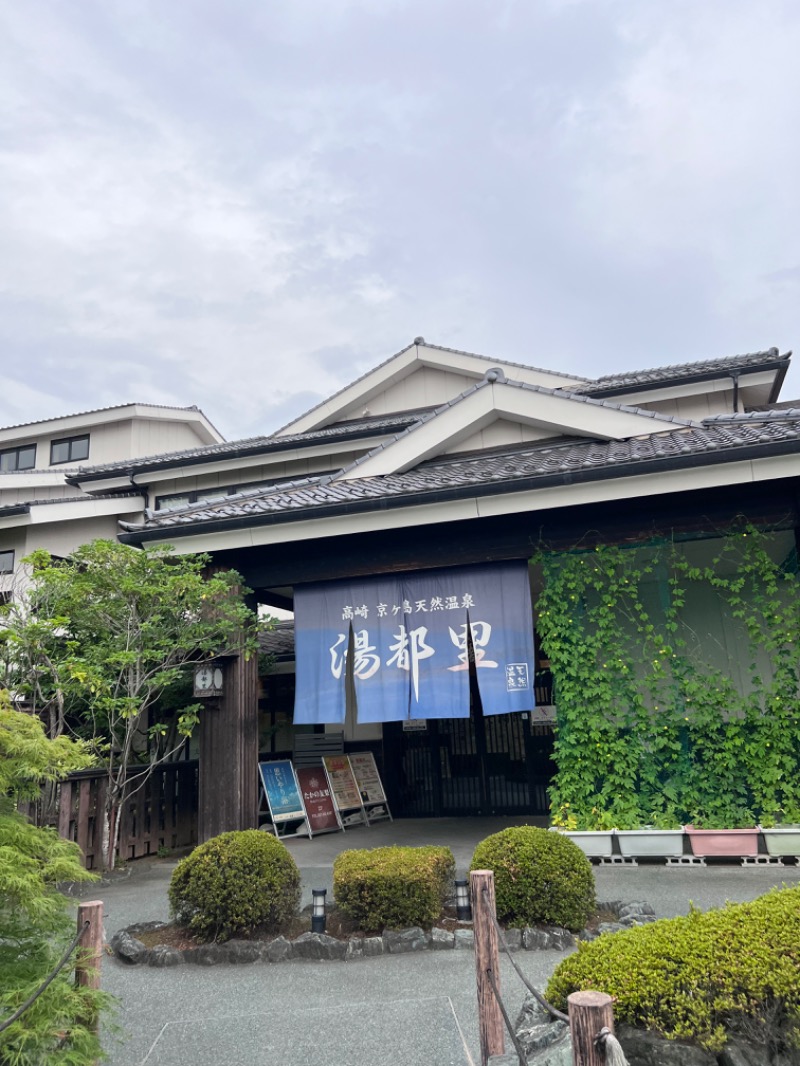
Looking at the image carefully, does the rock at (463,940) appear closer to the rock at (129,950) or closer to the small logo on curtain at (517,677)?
the rock at (129,950)

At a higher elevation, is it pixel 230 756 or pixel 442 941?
pixel 230 756

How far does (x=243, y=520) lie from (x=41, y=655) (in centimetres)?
304

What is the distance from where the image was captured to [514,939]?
5570 mm

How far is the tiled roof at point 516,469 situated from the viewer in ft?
26.2

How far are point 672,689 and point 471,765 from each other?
194 inches

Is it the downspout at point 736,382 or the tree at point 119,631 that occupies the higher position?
the downspout at point 736,382

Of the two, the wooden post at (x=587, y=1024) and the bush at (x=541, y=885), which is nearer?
the wooden post at (x=587, y=1024)

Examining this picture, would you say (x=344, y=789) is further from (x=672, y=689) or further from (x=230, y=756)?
(x=672, y=689)

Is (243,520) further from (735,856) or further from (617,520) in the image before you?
(735,856)

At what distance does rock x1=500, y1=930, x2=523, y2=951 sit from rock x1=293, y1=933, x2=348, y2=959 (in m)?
1.22

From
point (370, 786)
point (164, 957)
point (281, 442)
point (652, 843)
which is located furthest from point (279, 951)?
point (281, 442)

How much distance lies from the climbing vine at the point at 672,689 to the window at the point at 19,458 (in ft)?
62.2

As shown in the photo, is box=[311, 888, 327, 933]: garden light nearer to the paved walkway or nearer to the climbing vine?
the paved walkway

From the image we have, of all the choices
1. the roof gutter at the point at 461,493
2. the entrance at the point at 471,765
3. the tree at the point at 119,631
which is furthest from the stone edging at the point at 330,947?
the entrance at the point at 471,765
